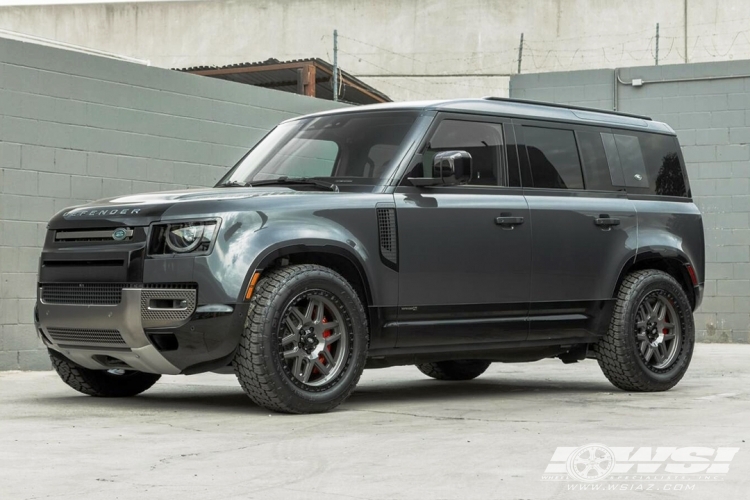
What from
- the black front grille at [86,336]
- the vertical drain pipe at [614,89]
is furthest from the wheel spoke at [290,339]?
the vertical drain pipe at [614,89]

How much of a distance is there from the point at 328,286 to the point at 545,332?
2055mm

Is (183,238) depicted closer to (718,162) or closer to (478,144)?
(478,144)

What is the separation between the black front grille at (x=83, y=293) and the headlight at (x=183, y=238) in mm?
341

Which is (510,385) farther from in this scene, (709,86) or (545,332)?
(709,86)

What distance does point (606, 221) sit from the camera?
30.2 ft

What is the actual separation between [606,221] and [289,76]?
14.6 m

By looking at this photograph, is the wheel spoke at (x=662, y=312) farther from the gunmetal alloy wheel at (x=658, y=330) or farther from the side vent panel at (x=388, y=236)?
the side vent panel at (x=388, y=236)

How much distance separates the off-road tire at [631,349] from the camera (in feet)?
30.2

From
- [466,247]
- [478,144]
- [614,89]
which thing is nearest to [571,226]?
[478,144]

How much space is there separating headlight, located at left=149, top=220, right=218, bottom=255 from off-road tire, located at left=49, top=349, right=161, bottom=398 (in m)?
1.47

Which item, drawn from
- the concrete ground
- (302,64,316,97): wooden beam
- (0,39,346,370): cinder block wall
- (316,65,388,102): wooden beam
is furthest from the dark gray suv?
(316,65,388,102): wooden beam

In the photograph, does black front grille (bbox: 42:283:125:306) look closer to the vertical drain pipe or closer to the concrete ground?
the concrete ground

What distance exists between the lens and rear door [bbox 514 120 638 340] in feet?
28.8

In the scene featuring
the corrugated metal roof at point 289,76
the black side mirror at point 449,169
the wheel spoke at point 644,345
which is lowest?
the wheel spoke at point 644,345
